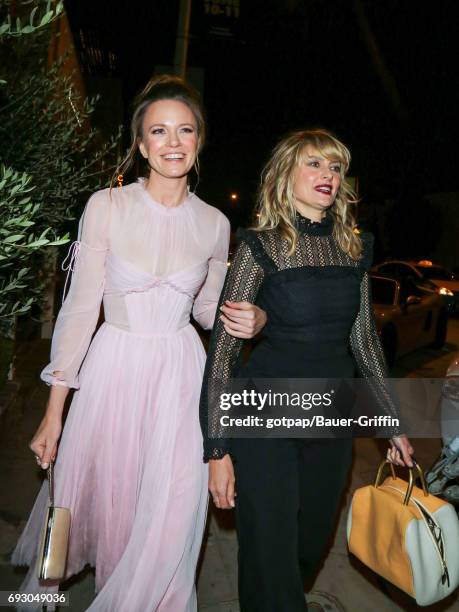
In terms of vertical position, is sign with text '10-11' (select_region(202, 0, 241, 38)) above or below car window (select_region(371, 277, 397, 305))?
above

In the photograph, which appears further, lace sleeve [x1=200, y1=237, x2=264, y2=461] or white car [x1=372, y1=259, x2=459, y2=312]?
white car [x1=372, y1=259, x2=459, y2=312]

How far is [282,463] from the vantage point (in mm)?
2424

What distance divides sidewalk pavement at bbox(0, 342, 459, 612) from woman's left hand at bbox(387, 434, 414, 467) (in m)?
1.11

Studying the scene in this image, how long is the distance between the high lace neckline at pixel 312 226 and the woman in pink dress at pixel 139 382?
447mm

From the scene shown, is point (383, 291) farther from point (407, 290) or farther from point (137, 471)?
point (137, 471)

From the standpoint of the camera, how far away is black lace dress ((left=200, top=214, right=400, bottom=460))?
94.4 inches

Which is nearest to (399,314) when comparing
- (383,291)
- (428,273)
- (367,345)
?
(383,291)

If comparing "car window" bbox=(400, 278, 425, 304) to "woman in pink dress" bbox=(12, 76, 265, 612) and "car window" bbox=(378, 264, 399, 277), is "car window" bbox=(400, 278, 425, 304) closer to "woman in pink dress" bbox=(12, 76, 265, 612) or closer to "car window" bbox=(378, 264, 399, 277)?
"car window" bbox=(378, 264, 399, 277)

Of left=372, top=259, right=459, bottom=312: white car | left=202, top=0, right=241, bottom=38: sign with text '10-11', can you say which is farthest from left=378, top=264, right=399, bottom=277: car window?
left=202, top=0, right=241, bottom=38: sign with text '10-11'

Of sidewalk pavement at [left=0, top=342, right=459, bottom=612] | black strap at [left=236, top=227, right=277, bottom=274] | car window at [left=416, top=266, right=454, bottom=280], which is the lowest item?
sidewalk pavement at [left=0, top=342, right=459, bottom=612]

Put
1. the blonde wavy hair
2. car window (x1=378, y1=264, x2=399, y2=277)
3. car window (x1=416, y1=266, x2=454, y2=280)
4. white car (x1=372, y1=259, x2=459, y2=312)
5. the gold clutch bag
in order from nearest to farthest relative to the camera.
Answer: the gold clutch bag → the blonde wavy hair → car window (x1=378, y1=264, x2=399, y2=277) → white car (x1=372, y1=259, x2=459, y2=312) → car window (x1=416, y1=266, x2=454, y2=280)

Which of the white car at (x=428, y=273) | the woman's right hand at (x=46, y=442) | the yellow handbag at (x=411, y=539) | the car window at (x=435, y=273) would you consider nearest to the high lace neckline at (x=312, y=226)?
the yellow handbag at (x=411, y=539)

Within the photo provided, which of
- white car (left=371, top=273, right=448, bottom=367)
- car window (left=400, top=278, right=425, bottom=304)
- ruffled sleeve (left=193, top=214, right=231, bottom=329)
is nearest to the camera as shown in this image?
ruffled sleeve (left=193, top=214, right=231, bottom=329)

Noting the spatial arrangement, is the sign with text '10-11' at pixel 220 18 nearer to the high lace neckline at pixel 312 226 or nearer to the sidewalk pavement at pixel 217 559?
the sidewalk pavement at pixel 217 559
